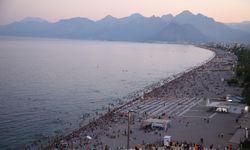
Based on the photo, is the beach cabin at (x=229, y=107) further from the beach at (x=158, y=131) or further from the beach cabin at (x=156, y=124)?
the beach cabin at (x=156, y=124)

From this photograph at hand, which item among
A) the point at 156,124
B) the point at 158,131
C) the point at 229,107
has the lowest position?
the point at 158,131

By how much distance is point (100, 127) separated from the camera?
101ft

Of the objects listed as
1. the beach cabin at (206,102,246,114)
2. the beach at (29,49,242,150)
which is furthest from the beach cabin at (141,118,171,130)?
the beach cabin at (206,102,246,114)

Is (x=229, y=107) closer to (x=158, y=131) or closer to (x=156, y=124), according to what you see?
(x=156, y=124)

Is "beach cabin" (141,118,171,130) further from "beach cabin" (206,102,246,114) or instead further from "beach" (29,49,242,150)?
"beach cabin" (206,102,246,114)

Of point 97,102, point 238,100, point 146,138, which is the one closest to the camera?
point 146,138

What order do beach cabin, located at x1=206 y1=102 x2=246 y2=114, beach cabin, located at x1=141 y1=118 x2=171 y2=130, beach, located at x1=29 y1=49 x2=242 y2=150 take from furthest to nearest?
beach cabin, located at x1=206 y1=102 x2=246 y2=114 → beach cabin, located at x1=141 y1=118 x2=171 y2=130 → beach, located at x1=29 y1=49 x2=242 y2=150

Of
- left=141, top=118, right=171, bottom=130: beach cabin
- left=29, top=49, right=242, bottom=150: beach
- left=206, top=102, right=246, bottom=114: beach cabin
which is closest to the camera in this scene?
left=29, top=49, right=242, bottom=150: beach

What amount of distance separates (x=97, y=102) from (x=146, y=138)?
19.1m

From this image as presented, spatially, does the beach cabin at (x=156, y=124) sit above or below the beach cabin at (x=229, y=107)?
below

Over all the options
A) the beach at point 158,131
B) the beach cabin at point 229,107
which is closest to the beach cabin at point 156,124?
the beach at point 158,131

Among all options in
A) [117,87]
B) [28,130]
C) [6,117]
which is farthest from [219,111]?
[117,87]

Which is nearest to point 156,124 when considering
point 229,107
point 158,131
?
point 158,131

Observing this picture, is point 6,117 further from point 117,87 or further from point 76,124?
point 117,87
